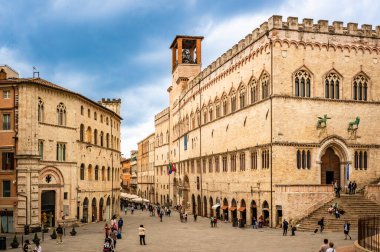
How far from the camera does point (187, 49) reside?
9631cm

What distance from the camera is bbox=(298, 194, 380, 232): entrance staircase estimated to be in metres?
44.4

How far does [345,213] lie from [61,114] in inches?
1141

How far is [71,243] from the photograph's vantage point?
4094 centimetres

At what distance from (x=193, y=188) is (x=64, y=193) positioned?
29.2m

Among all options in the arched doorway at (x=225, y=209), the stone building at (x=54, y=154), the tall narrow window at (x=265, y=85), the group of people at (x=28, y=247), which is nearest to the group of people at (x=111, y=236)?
the group of people at (x=28, y=247)

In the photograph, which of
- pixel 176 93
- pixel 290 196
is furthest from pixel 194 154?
pixel 290 196

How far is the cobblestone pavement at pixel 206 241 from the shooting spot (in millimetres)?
36500

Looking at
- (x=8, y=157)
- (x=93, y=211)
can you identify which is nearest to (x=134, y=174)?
(x=93, y=211)

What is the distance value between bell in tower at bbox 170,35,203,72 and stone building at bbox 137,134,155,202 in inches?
1374

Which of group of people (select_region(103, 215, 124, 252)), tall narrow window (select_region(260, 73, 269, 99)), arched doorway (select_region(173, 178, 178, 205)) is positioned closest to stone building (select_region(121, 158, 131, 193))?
arched doorway (select_region(173, 178, 178, 205))

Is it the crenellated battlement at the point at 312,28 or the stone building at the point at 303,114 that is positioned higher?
the crenellated battlement at the point at 312,28

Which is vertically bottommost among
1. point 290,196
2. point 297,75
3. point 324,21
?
point 290,196

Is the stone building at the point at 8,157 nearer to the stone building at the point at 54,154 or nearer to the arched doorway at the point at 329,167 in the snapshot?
the stone building at the point at 54,154

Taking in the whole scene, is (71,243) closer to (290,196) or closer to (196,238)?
(196,238)
